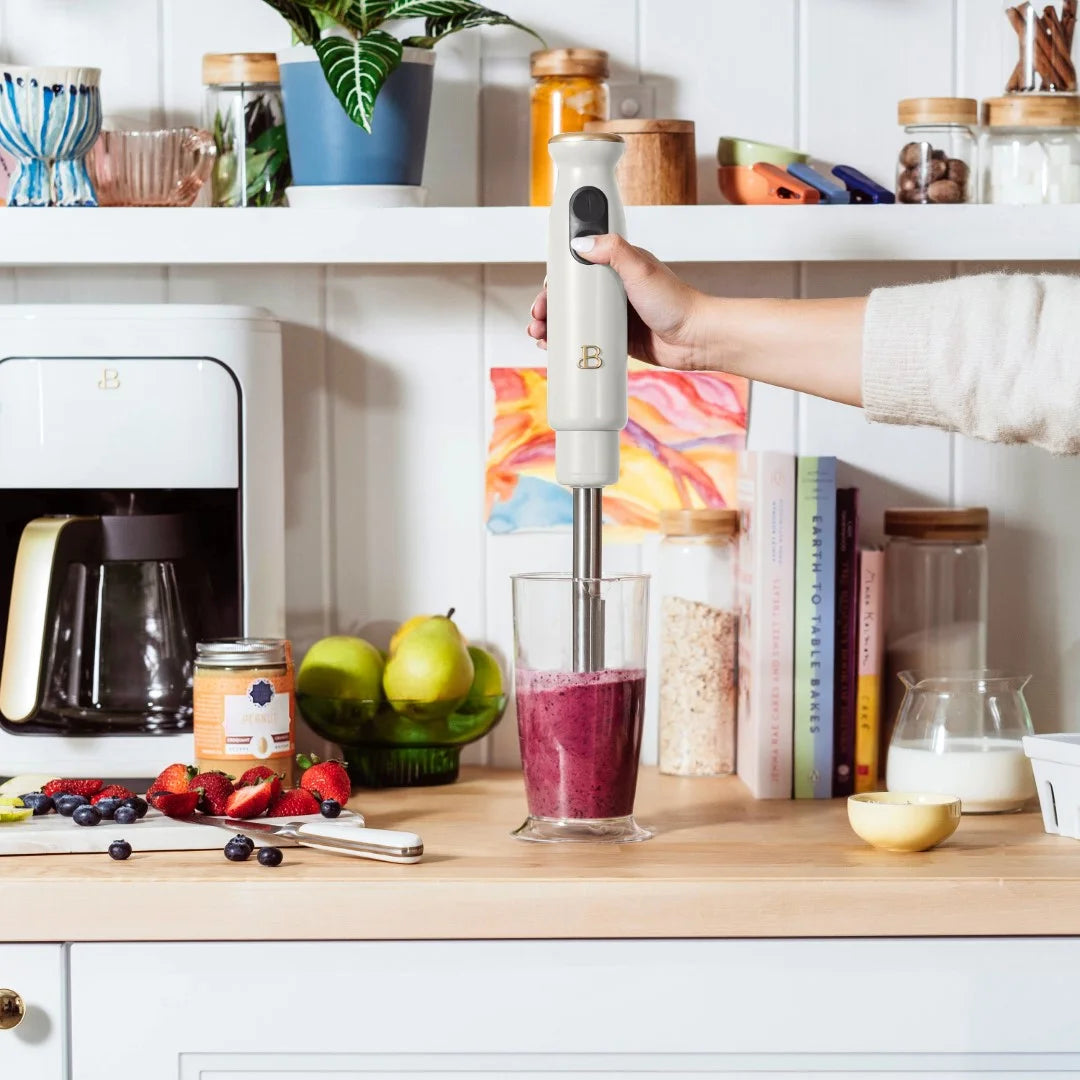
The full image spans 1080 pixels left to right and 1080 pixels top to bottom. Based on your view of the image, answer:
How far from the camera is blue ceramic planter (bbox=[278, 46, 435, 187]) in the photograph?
1.37m

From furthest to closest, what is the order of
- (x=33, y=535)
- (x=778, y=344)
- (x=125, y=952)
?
(x=33, y=535) < (x=778, y=344) < (x=125, y=952)

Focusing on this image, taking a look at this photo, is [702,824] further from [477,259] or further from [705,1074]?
[477,259]

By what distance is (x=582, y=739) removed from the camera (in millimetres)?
1163

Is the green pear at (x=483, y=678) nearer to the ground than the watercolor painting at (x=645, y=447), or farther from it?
nearer to the ground

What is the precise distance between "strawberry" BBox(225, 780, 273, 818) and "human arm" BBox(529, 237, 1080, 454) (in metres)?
0.42

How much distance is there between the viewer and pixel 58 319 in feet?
4.53

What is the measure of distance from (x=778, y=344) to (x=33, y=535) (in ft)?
2.19

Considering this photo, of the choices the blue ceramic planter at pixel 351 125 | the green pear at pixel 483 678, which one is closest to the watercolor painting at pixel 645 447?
the green pear at pixel 483 678

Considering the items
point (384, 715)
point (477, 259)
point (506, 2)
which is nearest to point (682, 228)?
point (477, 259)

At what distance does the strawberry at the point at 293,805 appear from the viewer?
118 centimetres

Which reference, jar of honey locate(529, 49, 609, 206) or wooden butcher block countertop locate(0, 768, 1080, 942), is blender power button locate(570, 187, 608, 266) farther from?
wooden butcher block countertop locate(0, 768, 1080, 942)

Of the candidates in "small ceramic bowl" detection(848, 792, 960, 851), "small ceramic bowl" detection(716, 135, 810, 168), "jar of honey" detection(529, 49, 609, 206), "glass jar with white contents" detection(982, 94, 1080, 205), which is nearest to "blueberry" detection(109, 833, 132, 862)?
"small ceramic bowl" detection(848, 792, 960, 851)

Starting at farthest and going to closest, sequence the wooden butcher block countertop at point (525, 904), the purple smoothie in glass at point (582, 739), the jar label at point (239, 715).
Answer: the jar label at point (239, 715) < the purple smoothie in glass at point (582, 739) < the wooden butcher block countertop at point (525, 904)

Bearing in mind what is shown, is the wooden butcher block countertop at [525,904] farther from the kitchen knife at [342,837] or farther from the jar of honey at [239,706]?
the jar of honey at [239,706]
